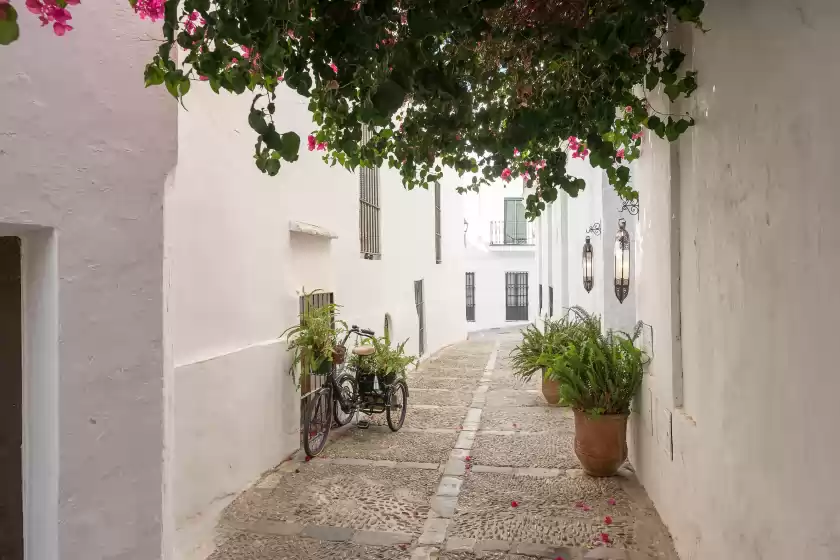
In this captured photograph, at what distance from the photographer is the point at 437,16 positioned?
5.65 feet

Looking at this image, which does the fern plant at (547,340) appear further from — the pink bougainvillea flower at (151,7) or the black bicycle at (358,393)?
the pink bougainvillea flower at (151,7)

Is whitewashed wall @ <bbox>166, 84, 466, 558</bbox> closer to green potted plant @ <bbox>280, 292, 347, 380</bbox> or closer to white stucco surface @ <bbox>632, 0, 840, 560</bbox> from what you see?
green potted plant @ <bbox>280, 292, 347, 380</bbox>

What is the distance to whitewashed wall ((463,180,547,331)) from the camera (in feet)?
75.0

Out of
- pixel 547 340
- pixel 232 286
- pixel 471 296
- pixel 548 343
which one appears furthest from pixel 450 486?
pixel 471 296

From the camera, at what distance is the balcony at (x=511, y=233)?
2338cm

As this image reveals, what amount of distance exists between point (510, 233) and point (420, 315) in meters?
11.1

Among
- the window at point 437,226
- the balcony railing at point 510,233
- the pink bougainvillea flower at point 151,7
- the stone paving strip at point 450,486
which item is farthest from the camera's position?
the balcony railing at point 510,233

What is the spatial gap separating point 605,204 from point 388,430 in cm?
375

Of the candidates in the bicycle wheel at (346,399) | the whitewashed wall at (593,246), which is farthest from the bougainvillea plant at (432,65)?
the bicycle wheel at (346,399)

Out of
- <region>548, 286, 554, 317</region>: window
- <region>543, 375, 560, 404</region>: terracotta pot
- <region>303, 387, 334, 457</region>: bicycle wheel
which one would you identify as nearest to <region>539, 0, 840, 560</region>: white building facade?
<region>303, 387, 334, 457</region>: bicycle wheel

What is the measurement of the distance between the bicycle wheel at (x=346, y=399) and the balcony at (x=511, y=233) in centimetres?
1704

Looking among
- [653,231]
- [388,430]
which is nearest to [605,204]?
[653,231]

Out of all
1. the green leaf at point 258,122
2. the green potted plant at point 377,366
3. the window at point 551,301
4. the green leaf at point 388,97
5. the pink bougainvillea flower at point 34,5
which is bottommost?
the green potted plant at point 377,366

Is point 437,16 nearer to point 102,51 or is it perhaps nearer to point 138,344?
point 102,51
